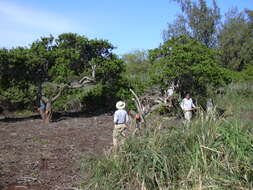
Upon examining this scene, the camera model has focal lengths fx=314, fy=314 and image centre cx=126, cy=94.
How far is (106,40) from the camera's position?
45.8ft

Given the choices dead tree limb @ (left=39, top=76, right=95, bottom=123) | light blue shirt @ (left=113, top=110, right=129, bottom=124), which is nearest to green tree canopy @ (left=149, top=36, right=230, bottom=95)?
dead tree limb @ (left=39, top=76, right=95, bottom=123)

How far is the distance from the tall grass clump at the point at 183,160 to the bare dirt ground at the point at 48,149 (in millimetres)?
692

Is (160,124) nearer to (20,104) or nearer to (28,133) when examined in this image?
(28,133)

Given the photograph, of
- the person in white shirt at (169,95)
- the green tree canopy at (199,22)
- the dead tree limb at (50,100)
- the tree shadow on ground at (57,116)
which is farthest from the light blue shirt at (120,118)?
the green tree canopy at (199,22)

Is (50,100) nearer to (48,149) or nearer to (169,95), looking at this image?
(169,95)

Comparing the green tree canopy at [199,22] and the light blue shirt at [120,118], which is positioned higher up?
the green tree canopy at [199,22]

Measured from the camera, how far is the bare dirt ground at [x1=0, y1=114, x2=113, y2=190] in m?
5.61

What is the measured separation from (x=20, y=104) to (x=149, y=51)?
22.2 ft

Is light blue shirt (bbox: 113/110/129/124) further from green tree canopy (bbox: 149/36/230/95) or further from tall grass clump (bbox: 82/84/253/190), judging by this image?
green tree canopy (bbox: 149/36/230/95)

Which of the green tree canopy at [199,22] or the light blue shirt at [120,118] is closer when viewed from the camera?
the light blue shirt at [120,118]

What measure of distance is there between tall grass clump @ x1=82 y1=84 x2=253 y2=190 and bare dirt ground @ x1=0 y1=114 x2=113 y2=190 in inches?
27.2

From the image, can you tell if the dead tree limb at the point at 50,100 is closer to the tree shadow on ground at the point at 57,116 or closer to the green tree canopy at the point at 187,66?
the tree shadow on ground at the point at 57,116

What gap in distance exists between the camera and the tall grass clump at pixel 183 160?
13.0 ft

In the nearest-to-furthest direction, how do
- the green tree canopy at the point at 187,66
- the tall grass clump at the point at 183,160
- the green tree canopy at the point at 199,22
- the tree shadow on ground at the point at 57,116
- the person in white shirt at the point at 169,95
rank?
1. the tall grass clump at the point at 183,160
2. the green tree canopy at the point at 187,66
3. the person in white shirt at the point at 169,95
4. the tree shadow on ground at the point at 57,116
5. the green tree canopy at the point at 199,22
